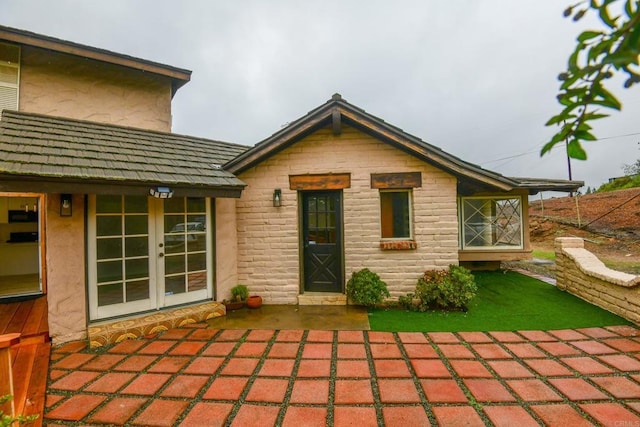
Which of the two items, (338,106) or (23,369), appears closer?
(23,369)

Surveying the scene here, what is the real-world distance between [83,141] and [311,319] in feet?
17.4

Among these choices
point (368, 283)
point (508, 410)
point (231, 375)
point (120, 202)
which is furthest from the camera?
point (368, 283)

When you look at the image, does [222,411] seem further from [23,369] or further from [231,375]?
[23,369]

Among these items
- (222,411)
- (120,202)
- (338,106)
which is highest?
(338,106)

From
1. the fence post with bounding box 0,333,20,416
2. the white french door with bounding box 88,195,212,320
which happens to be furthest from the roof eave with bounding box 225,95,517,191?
the fence post with bounding box 0,333,20,416

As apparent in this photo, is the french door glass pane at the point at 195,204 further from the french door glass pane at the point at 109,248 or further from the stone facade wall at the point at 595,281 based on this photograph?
the stone facade wall at the point at 595,281

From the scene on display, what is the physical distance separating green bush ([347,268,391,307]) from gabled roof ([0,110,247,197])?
301 centimetres

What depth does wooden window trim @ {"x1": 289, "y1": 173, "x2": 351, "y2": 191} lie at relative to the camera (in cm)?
636

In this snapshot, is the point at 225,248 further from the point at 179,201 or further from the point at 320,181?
the point at 320,181

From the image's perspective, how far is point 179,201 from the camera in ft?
18.4

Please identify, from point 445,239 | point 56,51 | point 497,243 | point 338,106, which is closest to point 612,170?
point 497,243

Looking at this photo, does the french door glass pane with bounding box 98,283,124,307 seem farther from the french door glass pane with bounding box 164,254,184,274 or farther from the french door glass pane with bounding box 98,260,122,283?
the french door glass pane with bounding box 164,254,184,274

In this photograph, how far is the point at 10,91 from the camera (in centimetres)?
711

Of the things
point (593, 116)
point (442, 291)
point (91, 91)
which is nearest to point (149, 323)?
point (442, 291)
